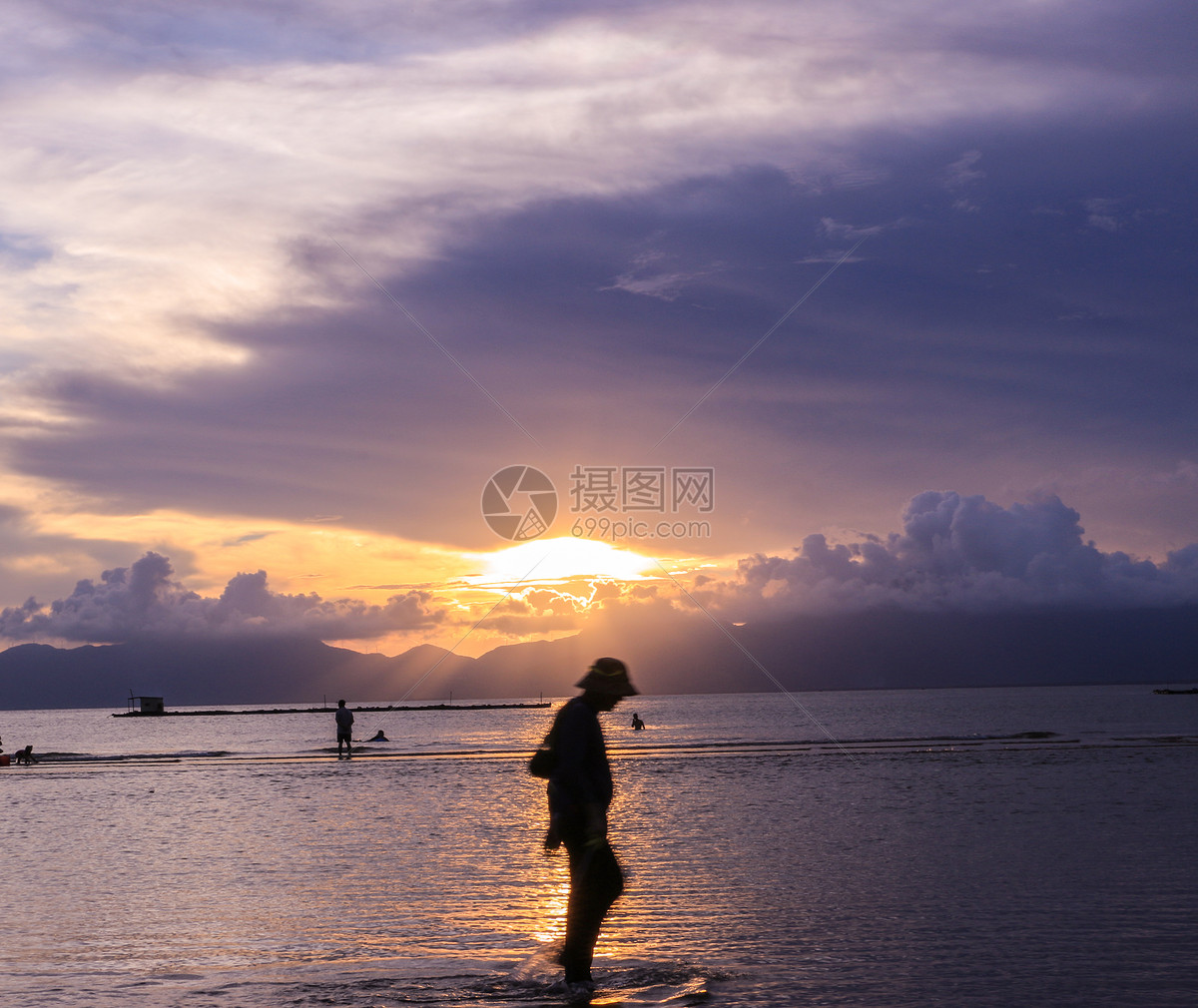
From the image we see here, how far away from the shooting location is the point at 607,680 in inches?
340

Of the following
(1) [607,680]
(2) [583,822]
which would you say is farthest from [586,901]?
(1) [607,680]

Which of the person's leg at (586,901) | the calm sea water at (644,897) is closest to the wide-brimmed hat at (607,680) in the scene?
the person's leg at (586,901)

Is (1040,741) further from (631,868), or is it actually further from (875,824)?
(631,868)

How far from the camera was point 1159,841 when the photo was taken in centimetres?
1555

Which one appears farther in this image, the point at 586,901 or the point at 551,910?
the point at 551,910

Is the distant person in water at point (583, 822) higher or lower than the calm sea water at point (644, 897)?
higher

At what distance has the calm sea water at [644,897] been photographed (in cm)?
850

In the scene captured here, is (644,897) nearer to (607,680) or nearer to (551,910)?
(551,910)

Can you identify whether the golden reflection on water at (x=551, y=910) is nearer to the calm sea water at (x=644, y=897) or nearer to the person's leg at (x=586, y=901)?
the calm sea water at (x=644, y=897)

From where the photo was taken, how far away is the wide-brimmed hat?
8625 millimetres

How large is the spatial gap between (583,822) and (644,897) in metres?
4.33

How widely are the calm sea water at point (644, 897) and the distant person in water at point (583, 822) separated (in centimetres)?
42

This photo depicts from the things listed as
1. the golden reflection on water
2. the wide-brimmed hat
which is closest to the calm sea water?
the golden reflection on water

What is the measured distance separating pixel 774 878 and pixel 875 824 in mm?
5720
